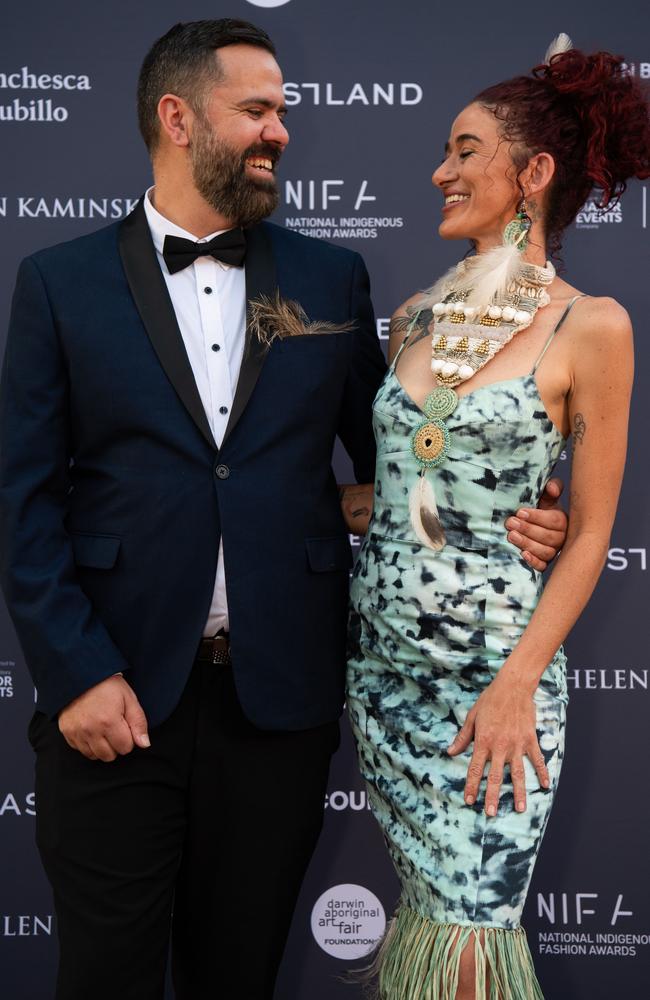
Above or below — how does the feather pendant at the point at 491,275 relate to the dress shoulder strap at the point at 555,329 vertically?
above

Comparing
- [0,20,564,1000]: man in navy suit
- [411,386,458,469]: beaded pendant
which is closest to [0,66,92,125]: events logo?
[0,20,564,1000]: man in navy suit

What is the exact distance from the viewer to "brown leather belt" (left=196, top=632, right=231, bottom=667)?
2092mm

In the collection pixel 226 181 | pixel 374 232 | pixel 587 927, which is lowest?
pixel 587 927

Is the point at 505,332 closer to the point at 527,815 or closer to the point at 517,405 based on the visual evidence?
the point at 517,405

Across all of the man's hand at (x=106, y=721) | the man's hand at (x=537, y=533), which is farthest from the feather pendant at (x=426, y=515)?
the man's hand at (x=106, y=721)

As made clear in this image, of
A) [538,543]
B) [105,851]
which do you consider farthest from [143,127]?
[105,851]

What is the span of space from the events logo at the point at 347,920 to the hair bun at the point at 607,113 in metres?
1.99

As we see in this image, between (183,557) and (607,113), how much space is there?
111 centimetres

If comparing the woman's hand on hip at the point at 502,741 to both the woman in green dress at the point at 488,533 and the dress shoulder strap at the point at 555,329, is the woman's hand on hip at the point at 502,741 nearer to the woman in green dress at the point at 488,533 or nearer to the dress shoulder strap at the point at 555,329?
the woman in green dress at the point at 488,533

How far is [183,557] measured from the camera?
6.77 ft

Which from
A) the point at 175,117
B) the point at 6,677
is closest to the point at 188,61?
the point at 175,117

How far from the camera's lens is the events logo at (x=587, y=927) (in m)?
3.16

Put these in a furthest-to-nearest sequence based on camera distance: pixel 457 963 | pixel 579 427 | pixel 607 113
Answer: pixel 607 113, pixel 579 427, pixel 457 963

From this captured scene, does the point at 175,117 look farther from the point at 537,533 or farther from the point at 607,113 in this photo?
the point at 537,533
